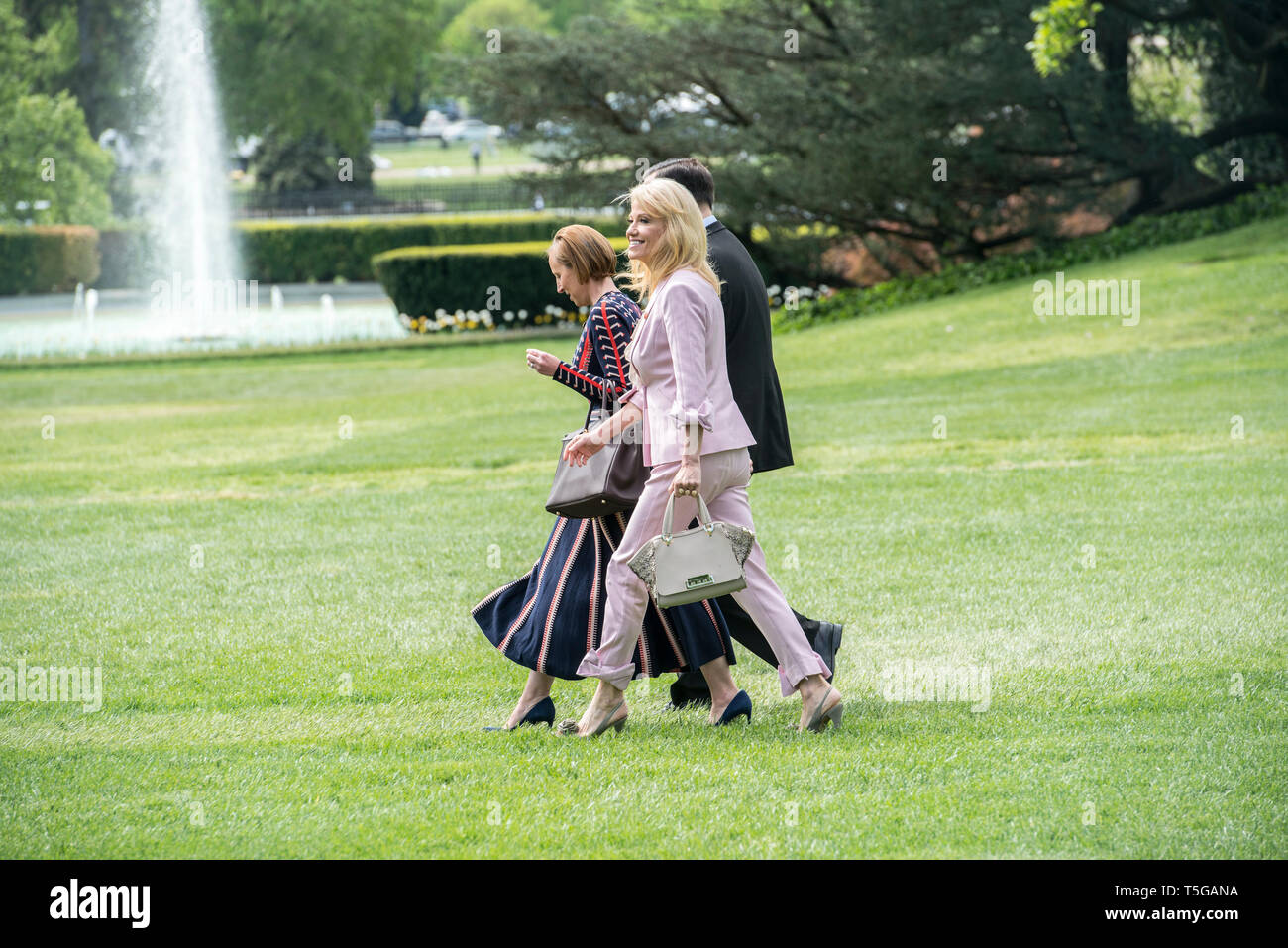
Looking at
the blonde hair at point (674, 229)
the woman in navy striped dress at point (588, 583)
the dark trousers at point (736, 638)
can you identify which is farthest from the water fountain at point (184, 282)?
the blonde hair at point (674, 229)

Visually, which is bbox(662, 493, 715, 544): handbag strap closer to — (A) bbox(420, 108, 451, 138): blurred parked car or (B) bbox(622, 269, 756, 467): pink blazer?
(B) bbox(622, 269, 756, 467): pink blazer

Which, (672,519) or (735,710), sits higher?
(672,519)

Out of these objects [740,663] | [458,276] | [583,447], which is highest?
[458,276]

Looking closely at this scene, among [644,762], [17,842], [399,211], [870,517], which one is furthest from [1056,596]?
[399,211]

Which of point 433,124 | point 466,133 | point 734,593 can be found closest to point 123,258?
point 734,593

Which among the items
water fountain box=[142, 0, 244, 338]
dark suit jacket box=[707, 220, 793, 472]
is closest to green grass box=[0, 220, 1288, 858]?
dark suit jacket box=[707, 220, 793, 472]

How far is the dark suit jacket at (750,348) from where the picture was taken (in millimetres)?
5125

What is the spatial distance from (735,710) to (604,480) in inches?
39.4

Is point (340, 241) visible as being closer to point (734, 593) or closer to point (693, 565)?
point (734, 593)

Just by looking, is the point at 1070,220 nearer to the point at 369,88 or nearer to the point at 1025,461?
the point at 1025,461

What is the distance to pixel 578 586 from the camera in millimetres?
5133

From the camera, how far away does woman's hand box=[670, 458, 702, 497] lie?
460 centimetres

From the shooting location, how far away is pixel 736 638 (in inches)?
216
